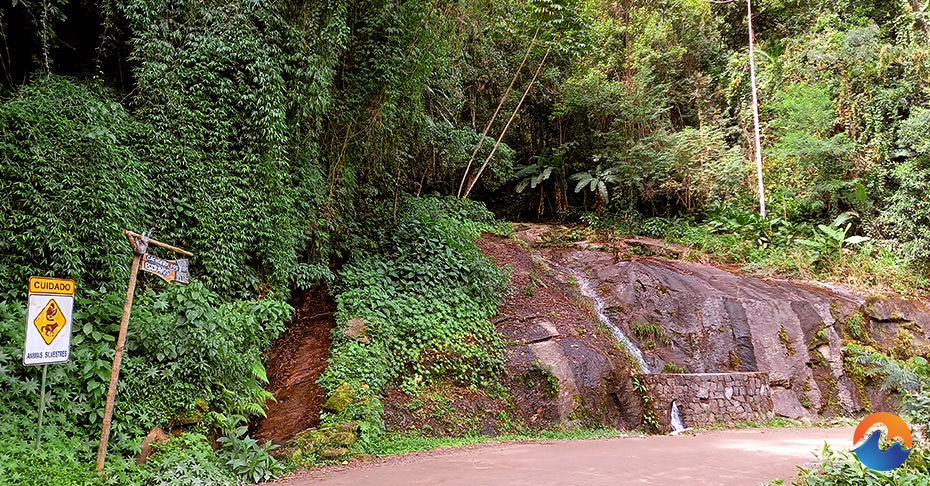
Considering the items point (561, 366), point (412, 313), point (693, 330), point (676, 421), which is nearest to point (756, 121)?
point (693, 330)

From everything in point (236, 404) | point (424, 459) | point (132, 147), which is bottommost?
point (424, 459)

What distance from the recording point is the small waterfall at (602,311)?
1033 cm

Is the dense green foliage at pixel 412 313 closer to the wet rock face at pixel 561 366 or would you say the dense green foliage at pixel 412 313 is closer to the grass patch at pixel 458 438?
the grass patch at pixel 458 438

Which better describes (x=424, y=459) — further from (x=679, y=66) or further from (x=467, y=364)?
(x=679, y=66)

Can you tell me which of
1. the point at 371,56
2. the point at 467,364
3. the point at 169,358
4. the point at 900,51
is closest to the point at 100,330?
the point at 169,358

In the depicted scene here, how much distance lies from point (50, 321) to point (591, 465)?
546cm

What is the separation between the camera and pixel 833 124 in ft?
49.4

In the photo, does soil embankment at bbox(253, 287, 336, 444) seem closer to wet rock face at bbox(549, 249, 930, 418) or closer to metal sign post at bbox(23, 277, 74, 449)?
metal sign post at bbox(23, 277, 74, 449)

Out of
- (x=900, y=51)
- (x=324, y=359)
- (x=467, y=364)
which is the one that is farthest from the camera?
(x=900, y=51)

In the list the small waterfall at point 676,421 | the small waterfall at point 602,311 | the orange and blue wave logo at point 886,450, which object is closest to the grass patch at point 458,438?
the small waterfall at point 676,421

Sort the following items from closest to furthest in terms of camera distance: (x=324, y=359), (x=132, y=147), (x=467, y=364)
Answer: (x=132, y=147) < (x=324, y=359) < (x=467, y=364)

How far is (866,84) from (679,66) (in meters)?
6.51

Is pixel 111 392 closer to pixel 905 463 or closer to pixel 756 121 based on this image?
pixel 905 463

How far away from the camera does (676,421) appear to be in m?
8.80
